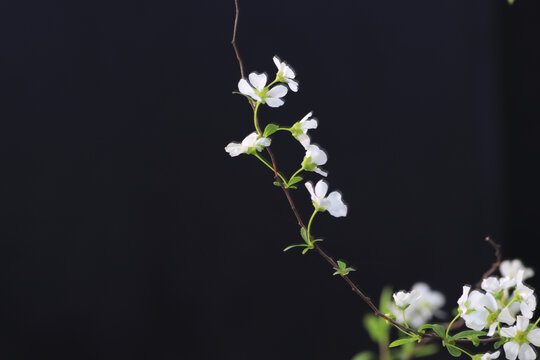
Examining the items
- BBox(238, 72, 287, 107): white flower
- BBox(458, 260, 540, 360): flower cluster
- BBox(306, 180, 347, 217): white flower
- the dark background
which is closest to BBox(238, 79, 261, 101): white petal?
BBox(238, 72, 287, 107): white flower

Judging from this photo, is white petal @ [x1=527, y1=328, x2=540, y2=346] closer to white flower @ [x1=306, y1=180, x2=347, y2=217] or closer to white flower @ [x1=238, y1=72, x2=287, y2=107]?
white flower @ [x1=306, y1=180, x2=347, y2=217]

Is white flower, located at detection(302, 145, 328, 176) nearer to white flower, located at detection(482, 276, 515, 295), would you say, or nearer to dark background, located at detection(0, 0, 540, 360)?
white flower, located at detection(482, 276, 515, 295)

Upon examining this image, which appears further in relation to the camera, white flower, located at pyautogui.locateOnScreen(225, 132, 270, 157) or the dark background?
the dark background

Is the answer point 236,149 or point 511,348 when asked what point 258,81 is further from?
point 511,348

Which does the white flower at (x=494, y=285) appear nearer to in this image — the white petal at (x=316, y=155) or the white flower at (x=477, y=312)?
the white flower at (x=477, y=312)

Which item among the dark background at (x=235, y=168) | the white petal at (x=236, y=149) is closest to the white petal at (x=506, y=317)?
the white petal at (x=236, y=149)

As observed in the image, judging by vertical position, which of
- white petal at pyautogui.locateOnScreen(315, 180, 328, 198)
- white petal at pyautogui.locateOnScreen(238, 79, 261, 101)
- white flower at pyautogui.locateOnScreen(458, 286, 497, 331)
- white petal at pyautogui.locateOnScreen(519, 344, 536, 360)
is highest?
white petal at pyautogui.locateOnScreen(238, 79, 261, 101)

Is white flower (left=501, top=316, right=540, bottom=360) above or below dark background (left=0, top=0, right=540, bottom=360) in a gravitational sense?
below

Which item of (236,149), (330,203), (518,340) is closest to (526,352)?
(518,340)
